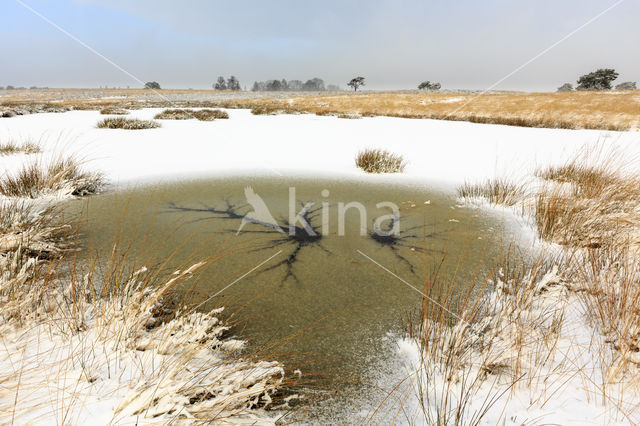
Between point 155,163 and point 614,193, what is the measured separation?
7.73 metres

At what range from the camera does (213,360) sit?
65.6 inches

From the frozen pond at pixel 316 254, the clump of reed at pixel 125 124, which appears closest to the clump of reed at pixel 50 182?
the frozen pond at pixel 316 254

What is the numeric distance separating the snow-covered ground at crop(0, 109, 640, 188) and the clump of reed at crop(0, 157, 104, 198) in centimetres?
65

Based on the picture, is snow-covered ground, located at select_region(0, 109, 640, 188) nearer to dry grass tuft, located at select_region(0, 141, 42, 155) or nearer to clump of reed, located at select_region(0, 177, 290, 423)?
dry grass tuft, located at select_region(0, 141, 42, 155)

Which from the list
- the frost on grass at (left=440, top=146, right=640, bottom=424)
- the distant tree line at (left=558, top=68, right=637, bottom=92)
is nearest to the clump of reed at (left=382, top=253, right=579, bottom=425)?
the frost on grass at (left=440, top=146, right=640, bottom=424)

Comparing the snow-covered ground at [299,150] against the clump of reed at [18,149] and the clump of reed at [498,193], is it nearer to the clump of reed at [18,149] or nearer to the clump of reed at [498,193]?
the clump of reed at [18,149]

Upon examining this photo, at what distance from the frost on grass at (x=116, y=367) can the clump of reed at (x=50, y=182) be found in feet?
9.84

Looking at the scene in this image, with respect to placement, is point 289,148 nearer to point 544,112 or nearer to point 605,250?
point 605,250

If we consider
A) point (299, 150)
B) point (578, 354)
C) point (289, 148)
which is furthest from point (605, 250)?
point (289, 148)

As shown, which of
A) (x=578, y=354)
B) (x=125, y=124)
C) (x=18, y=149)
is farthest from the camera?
(x=125, y=124)

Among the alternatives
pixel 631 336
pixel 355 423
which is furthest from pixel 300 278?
pixel 631 336

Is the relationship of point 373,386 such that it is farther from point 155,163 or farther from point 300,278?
point 155,163

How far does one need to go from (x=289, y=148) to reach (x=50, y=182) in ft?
17.0

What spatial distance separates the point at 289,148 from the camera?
8430 millimetres
